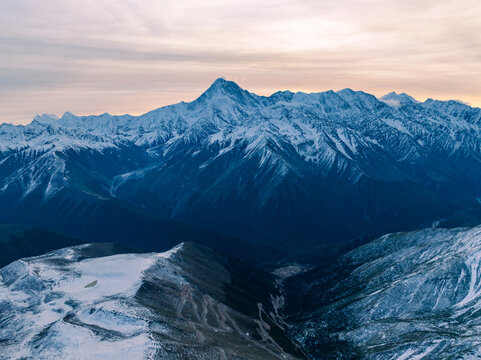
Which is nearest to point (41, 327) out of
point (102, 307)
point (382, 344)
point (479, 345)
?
point (102, 307)

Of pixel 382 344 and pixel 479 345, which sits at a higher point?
pixel 479 345

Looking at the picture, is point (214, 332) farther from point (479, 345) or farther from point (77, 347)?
point (479, 345)

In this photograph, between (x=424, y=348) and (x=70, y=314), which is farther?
(x=70, y=314)

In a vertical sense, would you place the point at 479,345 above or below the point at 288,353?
above

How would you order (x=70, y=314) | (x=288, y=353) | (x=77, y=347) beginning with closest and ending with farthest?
(x=77, y=347)
(x=70, y=314)
(x=288, y=353)

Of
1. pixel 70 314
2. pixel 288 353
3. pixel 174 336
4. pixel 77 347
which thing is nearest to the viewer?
pixel 77 347

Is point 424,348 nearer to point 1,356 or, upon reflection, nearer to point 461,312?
point 461,312

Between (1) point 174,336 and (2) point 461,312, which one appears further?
(2) point 461,312

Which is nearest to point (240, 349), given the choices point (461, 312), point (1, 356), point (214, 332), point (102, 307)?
point (214, 332)

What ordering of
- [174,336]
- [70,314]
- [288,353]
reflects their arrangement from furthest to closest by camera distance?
1. [288,353]
2. [70,314]
3. [174,336]
